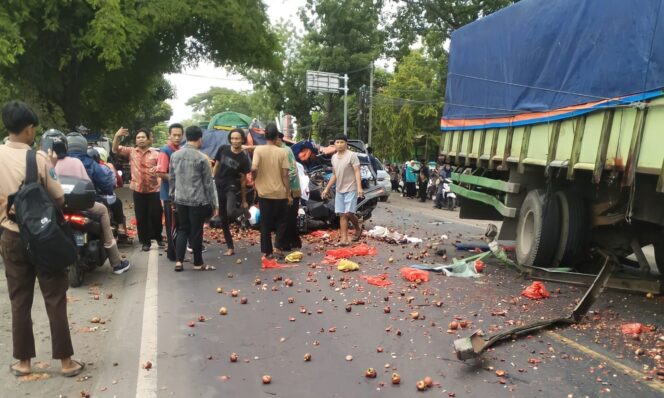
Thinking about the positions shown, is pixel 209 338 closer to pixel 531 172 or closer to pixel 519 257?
pixel 519 257

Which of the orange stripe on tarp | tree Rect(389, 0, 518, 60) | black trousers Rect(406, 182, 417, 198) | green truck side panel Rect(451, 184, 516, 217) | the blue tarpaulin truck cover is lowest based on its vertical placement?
black trousers Rect(406, 182, 417, 198)

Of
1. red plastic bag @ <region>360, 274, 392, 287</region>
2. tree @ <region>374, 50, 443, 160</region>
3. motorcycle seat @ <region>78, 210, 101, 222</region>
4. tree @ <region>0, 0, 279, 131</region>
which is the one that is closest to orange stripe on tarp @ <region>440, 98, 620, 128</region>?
red plastic bag @ <region>360, 274, 392, 287</region>

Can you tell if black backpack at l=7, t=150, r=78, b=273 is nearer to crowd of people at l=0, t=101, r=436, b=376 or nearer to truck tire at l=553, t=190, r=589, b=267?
crowd of people at l=0, t=101, r=436, b=376

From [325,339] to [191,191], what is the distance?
10.8 ft

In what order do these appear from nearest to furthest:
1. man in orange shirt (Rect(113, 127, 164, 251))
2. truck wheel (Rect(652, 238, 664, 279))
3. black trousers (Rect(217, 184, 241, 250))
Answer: truck wheel (Rect(652, 238, 664, 279))
man in orange shirt (Rect(113, 127, 164, 251))
black trousers (Rect(217, 184, 241, 250))

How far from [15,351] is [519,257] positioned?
618cm

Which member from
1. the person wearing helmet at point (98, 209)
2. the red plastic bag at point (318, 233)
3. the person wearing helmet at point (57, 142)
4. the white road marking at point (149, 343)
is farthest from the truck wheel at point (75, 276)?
the red plastic bag at point (318, 233)

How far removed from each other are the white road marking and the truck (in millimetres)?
4537

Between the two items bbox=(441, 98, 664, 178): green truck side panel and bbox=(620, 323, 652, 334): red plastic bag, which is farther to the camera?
bbox=(441, 98, 664, 178): green truck side panel

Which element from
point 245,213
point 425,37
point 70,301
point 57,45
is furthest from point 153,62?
point 70,301

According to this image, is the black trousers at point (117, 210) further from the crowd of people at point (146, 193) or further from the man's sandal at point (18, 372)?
the man's sandal at point (18, 372)

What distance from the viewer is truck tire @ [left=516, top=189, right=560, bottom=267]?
23.2 ft

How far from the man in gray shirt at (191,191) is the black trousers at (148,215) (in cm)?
153

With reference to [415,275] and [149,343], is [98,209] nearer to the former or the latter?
[149,343]
